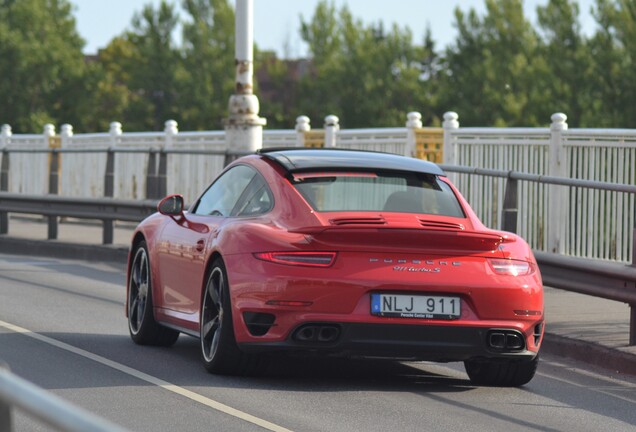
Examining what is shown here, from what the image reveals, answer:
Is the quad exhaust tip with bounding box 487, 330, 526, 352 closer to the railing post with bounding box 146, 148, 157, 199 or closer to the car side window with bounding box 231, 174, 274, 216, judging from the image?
the car side window with bounding box 231, 174, 274, 216

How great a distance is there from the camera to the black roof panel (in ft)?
27.5

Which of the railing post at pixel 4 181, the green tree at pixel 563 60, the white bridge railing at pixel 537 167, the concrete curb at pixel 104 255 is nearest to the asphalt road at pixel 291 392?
the concrete curb at pixel 104 255

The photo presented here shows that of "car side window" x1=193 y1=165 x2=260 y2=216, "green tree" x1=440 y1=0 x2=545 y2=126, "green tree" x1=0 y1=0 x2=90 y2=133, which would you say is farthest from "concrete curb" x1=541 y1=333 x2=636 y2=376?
"green tree" x1=0 y1=0 x2=90 y2=133

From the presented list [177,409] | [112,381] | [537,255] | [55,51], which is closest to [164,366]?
[112,381]

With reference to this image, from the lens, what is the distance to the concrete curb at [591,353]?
9047 mm

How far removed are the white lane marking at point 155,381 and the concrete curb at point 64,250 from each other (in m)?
7.94

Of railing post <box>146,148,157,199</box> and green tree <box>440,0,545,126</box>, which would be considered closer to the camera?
railing post <box>146,148,157,199</box>

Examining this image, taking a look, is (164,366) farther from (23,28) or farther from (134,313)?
(23,28)

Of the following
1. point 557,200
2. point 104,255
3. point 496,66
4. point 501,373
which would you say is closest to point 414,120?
point 557,200

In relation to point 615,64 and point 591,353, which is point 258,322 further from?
point 615,64

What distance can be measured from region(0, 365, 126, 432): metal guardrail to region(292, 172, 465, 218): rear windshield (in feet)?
18.0

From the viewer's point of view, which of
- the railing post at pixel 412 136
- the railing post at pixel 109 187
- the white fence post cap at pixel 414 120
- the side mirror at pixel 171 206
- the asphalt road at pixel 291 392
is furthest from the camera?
the white fence post cap at pixel 414 120

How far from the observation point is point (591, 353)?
9.45 m

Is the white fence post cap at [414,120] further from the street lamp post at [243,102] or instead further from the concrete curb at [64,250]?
the concrete curb at [64,250]
